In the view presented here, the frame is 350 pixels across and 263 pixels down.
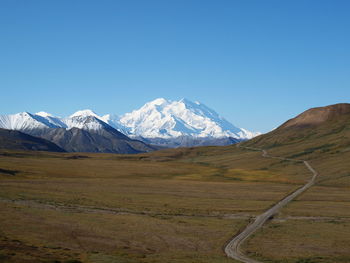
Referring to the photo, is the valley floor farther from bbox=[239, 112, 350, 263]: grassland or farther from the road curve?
the road curve

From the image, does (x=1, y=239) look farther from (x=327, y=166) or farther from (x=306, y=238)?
(x=327, y=166)

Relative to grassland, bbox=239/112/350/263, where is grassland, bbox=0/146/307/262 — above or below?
above

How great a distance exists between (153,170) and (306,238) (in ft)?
459

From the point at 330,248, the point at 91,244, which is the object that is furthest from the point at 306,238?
the point at 91,244

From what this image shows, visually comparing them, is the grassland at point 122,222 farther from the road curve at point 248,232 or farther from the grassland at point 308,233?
the grassland at point 308,233

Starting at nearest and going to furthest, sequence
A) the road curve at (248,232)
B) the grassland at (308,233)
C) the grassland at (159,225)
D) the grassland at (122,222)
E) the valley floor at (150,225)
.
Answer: the grassland at (122,222)
the valley floor at (150,225)
the grassland at (159,225)
the road curve at (248,232)
the grassland at (308,233)

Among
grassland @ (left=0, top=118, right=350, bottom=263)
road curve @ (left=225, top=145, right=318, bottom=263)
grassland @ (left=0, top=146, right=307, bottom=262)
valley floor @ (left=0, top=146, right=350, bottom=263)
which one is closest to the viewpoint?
grassland @ (left=0, top=146, right=307, bottom=262)

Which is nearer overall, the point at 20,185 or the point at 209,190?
the point at 20,185

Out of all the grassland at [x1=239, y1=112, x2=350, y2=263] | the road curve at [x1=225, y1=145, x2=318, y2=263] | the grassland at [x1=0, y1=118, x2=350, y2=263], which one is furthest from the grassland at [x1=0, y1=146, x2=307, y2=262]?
the grassland at [x1=239, y1=112, x2=350, y2=263]

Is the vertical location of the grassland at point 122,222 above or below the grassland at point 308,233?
above

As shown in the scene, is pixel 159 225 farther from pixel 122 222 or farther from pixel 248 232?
pixel 248 232

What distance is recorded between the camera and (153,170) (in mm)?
196125

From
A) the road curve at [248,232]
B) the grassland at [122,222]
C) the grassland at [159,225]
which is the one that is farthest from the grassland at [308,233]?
the grassland at [122,222]

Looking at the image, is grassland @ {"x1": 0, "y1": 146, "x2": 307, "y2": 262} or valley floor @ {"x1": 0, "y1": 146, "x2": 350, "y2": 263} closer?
grassland @ {"x1": 0, "y1": 146, "x2": 307, "y2": 262}
